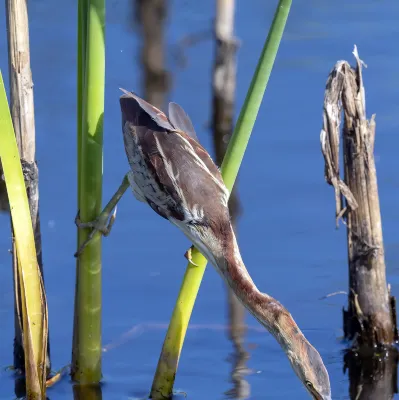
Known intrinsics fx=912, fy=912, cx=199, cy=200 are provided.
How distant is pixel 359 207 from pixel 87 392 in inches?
60.4

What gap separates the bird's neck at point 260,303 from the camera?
139 inches

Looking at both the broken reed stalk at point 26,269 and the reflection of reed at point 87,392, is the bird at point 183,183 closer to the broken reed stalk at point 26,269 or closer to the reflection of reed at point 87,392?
the broken reed stalk at point 26,269

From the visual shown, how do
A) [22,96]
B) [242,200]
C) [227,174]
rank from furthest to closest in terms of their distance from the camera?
[242,200] → [22,96] → [227,174]

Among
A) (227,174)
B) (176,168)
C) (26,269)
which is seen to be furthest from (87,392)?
(227,174)

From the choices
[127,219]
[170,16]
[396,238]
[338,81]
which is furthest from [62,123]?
[338,81]

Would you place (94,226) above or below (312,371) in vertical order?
above

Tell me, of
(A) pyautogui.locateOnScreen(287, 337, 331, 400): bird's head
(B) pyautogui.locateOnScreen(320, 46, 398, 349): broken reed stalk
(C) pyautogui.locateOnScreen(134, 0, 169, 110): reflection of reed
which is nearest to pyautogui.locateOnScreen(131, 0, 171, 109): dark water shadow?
(C) pyautogui.locateOnScreen(134, 0, 169, 110): reflection of reed

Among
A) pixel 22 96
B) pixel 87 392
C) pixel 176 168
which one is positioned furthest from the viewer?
pixel 87 392

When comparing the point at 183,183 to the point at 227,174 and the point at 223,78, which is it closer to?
the point at 227,174

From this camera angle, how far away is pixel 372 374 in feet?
14.2

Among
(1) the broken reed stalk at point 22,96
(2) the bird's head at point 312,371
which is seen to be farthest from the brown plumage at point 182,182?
(1) the broken reed stalk at point 22,96

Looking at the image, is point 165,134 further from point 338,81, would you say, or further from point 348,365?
point 348,365

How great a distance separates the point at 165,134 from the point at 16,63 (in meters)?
0.69

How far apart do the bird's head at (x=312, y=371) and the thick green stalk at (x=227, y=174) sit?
0.48m
